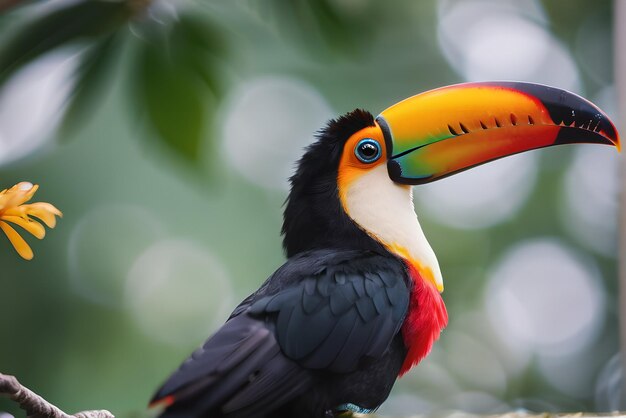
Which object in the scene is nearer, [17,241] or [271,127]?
[17,241]

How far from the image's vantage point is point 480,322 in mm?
7945

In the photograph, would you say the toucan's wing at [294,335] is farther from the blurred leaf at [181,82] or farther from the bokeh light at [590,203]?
the bokeh light at [590,203]

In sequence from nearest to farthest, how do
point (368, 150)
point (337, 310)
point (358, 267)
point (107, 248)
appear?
point (337, 310)
point (358, 267)
point (368, 150)
point (107, 248)

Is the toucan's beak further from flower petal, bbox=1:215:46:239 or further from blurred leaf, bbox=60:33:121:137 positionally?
flower petal, bbox=1:215:46:239

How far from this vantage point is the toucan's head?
7.75 feet

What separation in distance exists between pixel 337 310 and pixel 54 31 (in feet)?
3.35

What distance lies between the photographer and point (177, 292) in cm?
705

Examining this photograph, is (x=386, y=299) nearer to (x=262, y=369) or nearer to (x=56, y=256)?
(x=262, y=369)

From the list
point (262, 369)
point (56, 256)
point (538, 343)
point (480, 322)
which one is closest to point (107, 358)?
point (56, 256)

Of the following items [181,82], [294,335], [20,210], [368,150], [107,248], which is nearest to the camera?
[20,210]

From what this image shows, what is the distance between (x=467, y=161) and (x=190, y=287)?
490 centimetres

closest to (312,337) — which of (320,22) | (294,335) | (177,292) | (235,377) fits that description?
(294,335)

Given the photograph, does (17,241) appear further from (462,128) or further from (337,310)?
(462,128)

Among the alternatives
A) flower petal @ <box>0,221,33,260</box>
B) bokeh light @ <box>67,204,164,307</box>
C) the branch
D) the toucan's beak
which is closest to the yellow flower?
flower petal @ <box>0,221,33,260</box>
